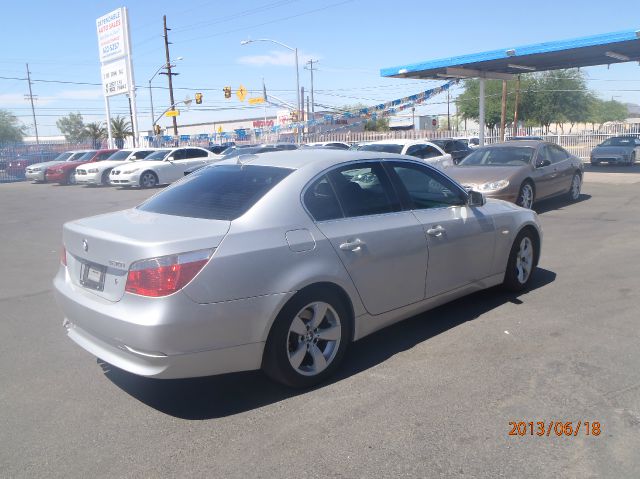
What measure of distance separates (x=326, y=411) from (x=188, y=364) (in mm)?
923

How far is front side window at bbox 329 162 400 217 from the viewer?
435 centimetres

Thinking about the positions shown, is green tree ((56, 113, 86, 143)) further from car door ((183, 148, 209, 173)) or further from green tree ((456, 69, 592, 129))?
car door ((183, 148, 209, 173))

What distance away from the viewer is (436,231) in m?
4.75

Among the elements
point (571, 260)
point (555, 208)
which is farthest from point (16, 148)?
point (571, 260)

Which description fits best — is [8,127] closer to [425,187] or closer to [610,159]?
[610,159]

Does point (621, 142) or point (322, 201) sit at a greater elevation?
point (322, 201)

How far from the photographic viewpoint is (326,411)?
144 inches

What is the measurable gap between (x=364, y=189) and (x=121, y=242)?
1919 millimetres

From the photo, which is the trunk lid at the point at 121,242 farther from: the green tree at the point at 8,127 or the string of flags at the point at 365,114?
the green tree at the point at 8,127

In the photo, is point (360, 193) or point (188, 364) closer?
point (188, 364)

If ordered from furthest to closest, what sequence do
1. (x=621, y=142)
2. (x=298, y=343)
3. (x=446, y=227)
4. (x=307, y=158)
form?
1. (x=621, y=142)
2. (x=446, y=227)
3. (x=307, y=158)
4. (x=298, y=343)

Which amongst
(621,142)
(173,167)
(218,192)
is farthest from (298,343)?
(621,142)

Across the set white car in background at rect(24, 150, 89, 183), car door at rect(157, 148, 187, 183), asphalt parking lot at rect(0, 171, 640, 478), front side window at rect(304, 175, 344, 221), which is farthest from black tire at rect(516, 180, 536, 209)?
white car in background at rect(24, 150, 89, 183)

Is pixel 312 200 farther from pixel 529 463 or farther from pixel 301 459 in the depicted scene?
pixel 529 463
